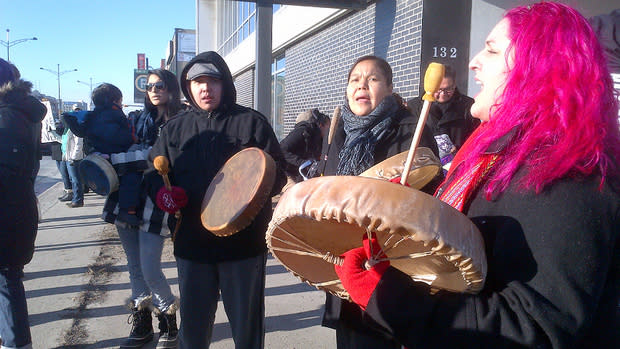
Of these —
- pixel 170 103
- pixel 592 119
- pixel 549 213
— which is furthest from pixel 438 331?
pixel 170 103

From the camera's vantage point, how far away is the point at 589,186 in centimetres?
93

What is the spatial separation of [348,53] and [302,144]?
2.92 m

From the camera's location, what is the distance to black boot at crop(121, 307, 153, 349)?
3266 millimetres

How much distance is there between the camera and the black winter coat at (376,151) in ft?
6.64

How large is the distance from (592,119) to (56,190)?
12174mm

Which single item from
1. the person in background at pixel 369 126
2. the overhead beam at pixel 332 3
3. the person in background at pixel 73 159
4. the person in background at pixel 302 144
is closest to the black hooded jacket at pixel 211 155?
the person in background at pixel 369 126

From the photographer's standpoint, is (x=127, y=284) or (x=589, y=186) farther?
(x=127, y=284)

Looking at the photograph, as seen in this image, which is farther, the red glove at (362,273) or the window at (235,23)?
the window at (235,23)

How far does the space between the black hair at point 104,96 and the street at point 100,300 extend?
180 centimetres

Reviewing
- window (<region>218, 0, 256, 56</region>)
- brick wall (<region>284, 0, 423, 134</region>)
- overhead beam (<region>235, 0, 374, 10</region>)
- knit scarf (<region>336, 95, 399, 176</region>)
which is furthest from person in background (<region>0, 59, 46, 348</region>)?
window (<region>218, 0, 256, 56</region>)

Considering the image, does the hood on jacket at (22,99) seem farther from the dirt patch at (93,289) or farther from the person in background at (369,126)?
the person in background at (369,126)

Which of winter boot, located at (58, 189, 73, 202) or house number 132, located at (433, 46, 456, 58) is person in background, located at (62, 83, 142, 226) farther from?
winter boot, located at (58, 189, 73, 202)

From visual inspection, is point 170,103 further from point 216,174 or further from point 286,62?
point 286,62

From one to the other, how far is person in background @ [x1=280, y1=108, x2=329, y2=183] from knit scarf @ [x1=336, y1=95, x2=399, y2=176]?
7.51ft
